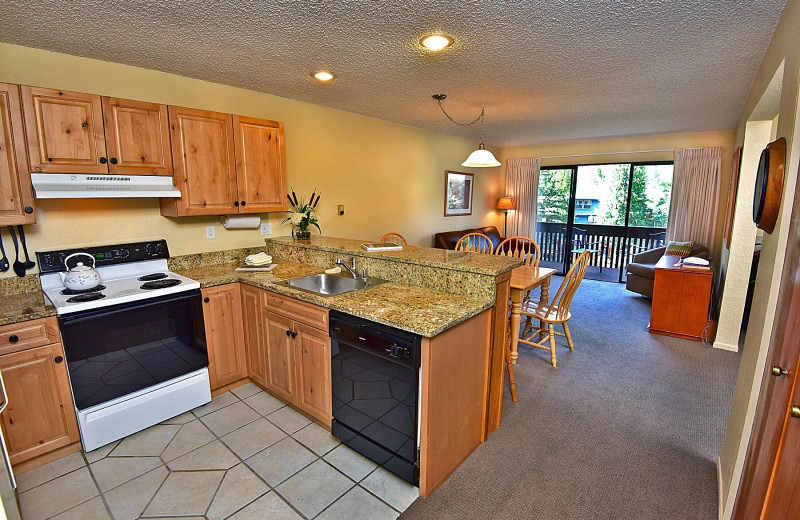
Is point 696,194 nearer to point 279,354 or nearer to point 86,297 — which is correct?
point 279,354

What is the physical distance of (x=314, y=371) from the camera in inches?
90.7

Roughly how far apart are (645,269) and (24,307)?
6.43 metres

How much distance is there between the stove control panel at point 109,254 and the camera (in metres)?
2.36

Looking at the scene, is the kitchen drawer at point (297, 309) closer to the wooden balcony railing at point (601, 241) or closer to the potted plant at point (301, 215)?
the potted plant at point (301, 215)

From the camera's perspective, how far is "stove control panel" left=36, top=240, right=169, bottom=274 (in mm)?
2363

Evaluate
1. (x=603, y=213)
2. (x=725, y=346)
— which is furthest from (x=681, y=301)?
(x=603, y=213)

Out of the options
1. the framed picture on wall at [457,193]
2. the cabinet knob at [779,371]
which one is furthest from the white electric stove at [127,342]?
the framed picture on wall at [457,193]

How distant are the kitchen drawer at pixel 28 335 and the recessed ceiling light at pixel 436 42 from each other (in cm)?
262

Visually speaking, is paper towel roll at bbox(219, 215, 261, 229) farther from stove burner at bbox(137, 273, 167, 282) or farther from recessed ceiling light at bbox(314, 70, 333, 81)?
recessed ceiling light at bbox(314, 70, 333, 81)

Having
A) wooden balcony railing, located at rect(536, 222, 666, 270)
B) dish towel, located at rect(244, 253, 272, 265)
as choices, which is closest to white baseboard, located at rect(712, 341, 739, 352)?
wooden balcony railing, located at rect(536, 222, 666, 270)

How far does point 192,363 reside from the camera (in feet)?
8.38

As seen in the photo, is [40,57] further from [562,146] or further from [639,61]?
[562,146]

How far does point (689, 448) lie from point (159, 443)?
3.21 metres

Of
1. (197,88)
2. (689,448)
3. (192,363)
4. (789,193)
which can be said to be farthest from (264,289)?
(689,448)
